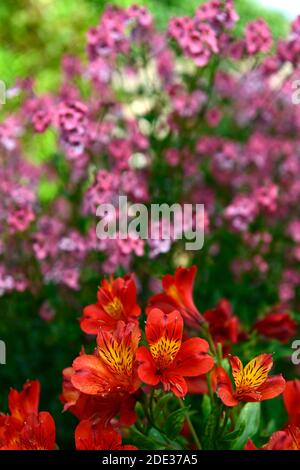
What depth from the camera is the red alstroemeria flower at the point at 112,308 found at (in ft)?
3.27

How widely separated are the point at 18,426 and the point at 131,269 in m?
0.84

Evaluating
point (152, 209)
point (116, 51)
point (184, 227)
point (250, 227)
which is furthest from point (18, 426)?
point (250, 227)

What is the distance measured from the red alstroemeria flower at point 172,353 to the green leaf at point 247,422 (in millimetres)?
157

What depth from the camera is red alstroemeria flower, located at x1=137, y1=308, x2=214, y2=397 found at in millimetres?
866

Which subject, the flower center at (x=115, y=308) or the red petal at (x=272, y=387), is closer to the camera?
the red petal at (x=272, y=387)

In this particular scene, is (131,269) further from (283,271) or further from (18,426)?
(18,426)

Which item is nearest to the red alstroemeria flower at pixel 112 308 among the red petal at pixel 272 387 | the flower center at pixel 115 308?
the flower center at pixel 115 308

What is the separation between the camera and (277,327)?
1283 millimetres

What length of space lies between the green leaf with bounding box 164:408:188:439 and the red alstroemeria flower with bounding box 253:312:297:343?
1.26ft

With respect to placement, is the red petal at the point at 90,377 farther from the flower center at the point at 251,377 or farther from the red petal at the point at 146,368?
the flower center at the point at 251,377

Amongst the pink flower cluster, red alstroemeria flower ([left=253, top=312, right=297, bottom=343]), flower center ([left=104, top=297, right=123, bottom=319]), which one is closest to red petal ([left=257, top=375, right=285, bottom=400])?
flower center ([left=104, top=297, right=123, bottom=319])

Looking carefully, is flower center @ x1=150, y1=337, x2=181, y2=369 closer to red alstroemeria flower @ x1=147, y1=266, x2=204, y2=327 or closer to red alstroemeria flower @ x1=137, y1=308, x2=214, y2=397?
red alstroemeria flower @ x1=137, y1=308, x2=214, y2=397

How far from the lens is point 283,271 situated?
85.1 inches

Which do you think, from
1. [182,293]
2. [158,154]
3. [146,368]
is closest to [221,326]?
[182,293]
